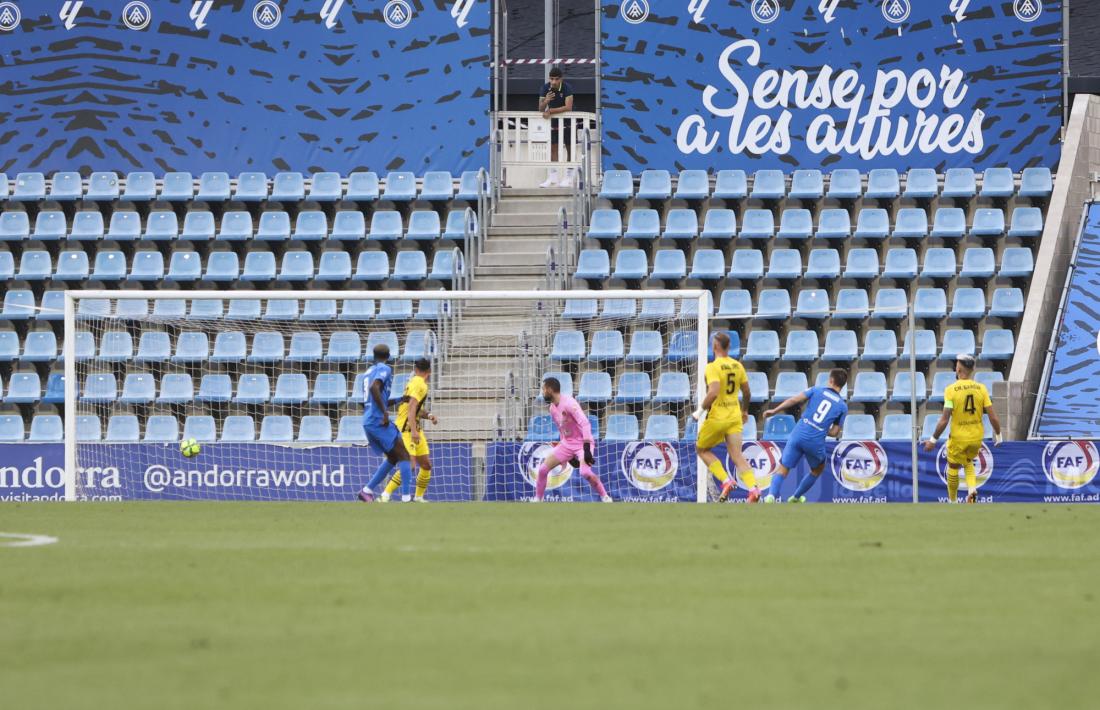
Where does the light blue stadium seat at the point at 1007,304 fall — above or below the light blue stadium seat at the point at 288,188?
below

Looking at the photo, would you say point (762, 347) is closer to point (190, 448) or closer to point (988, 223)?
point (988, 223)

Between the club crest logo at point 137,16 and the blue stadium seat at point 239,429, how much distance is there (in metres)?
8.38

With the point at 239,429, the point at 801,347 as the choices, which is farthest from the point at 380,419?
the point at 801,347

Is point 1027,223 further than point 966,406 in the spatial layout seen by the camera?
Yes

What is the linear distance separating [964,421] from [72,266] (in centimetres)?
1398

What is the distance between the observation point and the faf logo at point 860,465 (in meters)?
20.8

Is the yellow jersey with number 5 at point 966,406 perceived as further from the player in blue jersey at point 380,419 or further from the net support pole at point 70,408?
the net support pole at point 70,408

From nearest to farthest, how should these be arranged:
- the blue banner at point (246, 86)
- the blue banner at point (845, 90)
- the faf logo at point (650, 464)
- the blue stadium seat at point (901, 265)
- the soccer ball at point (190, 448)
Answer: the soccer ball at point (190, 448)
the faf logo at point (650, 464)
the blue stadium seat at point (901, 265)
the blue banner at point (845, 90)
the blue banner at point (246, 86)

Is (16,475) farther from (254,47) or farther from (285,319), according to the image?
(254,47)

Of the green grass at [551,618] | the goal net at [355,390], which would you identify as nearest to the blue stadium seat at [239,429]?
the goal net at [355,390]

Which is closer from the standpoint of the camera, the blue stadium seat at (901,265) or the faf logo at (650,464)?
the faf logo at (650,464)

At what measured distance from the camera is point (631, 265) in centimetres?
2444

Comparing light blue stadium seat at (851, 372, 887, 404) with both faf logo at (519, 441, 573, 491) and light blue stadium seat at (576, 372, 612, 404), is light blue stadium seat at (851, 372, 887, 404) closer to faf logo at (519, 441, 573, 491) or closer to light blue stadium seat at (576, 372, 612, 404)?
light blue stadium seat at (576, 372, 612, 404)

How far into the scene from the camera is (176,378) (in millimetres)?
22938
